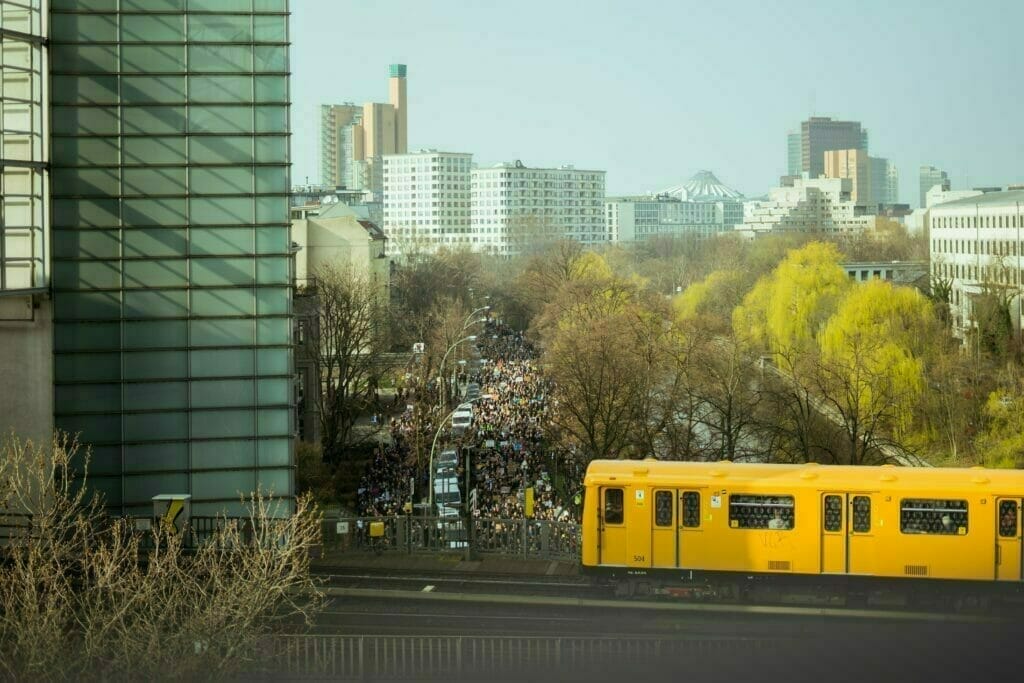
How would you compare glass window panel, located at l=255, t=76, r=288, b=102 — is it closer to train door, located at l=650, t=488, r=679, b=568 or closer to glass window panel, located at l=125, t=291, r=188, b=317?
glass window panel, located at l=125, t=291, r=188, b=317

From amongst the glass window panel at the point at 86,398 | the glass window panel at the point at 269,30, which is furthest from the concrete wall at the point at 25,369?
the glass window panel at the point at 269,30

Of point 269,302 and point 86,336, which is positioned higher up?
point 269,302

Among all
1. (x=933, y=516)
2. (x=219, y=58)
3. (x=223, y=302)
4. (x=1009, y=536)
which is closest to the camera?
(x=1009, y=536)

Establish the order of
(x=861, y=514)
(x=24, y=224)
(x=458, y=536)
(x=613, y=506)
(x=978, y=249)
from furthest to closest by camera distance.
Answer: (x=978, y=249)
(x=458, y=536)
(x=24, y=224)
(x=613, y=506)
(x=861, y=514)

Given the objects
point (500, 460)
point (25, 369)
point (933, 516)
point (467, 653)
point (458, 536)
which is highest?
point (25, 369)

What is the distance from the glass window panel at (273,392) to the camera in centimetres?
2284

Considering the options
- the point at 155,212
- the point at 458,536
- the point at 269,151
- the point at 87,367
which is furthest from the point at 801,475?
the point at 87,367

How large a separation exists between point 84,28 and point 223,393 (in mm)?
6082

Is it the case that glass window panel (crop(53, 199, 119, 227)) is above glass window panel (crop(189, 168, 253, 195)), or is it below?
below

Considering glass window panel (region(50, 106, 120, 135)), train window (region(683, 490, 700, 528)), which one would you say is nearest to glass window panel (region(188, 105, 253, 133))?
glass window panel (region(50, 106, 120, 135))

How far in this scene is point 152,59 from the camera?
22562mm

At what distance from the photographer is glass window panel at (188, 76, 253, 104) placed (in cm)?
2270

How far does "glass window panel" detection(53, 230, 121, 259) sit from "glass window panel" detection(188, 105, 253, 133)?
211cm

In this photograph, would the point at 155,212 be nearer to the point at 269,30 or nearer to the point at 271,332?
the point at 271,332
